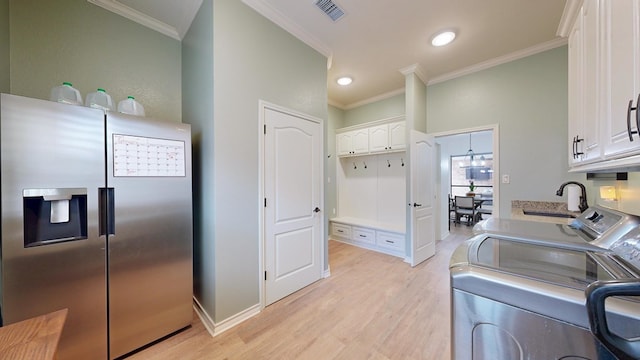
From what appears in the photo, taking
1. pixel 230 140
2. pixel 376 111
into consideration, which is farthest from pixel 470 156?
pixel 230 140

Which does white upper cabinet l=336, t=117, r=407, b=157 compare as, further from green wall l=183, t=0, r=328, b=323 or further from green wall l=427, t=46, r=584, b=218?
green wall l=183, t=0, r=328, b=323

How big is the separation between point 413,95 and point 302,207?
2357 millimetres

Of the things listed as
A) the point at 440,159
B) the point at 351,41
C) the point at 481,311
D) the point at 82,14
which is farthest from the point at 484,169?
the point at 82,14

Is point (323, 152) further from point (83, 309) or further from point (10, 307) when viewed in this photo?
point (10, 307)

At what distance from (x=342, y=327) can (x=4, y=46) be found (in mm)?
3340

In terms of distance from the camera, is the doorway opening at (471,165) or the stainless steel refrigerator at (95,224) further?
the doorway opening at (471,165)

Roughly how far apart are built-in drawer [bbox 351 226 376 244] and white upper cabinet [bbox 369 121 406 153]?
145cm

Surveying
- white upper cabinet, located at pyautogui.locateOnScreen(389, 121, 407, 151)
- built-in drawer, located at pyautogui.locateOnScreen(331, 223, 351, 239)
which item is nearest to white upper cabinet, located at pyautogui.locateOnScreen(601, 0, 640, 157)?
white upper cabinet, located at pyautogui.locateOnScreen(389, 121, 407, 151)

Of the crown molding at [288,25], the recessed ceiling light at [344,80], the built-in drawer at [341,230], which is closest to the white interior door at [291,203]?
the crown molding at [288,25]

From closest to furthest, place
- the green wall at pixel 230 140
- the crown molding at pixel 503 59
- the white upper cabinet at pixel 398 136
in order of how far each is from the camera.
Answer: the green wall at pixel 230 140 → the crown molding at pixel 503 59 → the white upper cabinet at pixel 398 136

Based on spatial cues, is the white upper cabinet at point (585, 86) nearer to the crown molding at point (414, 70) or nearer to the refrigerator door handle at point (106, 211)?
the crown molding at point (414, 70)

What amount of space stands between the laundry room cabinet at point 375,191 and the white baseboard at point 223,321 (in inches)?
92.6

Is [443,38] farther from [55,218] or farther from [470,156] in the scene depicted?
[470,156]

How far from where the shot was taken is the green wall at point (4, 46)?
60.5 inches
